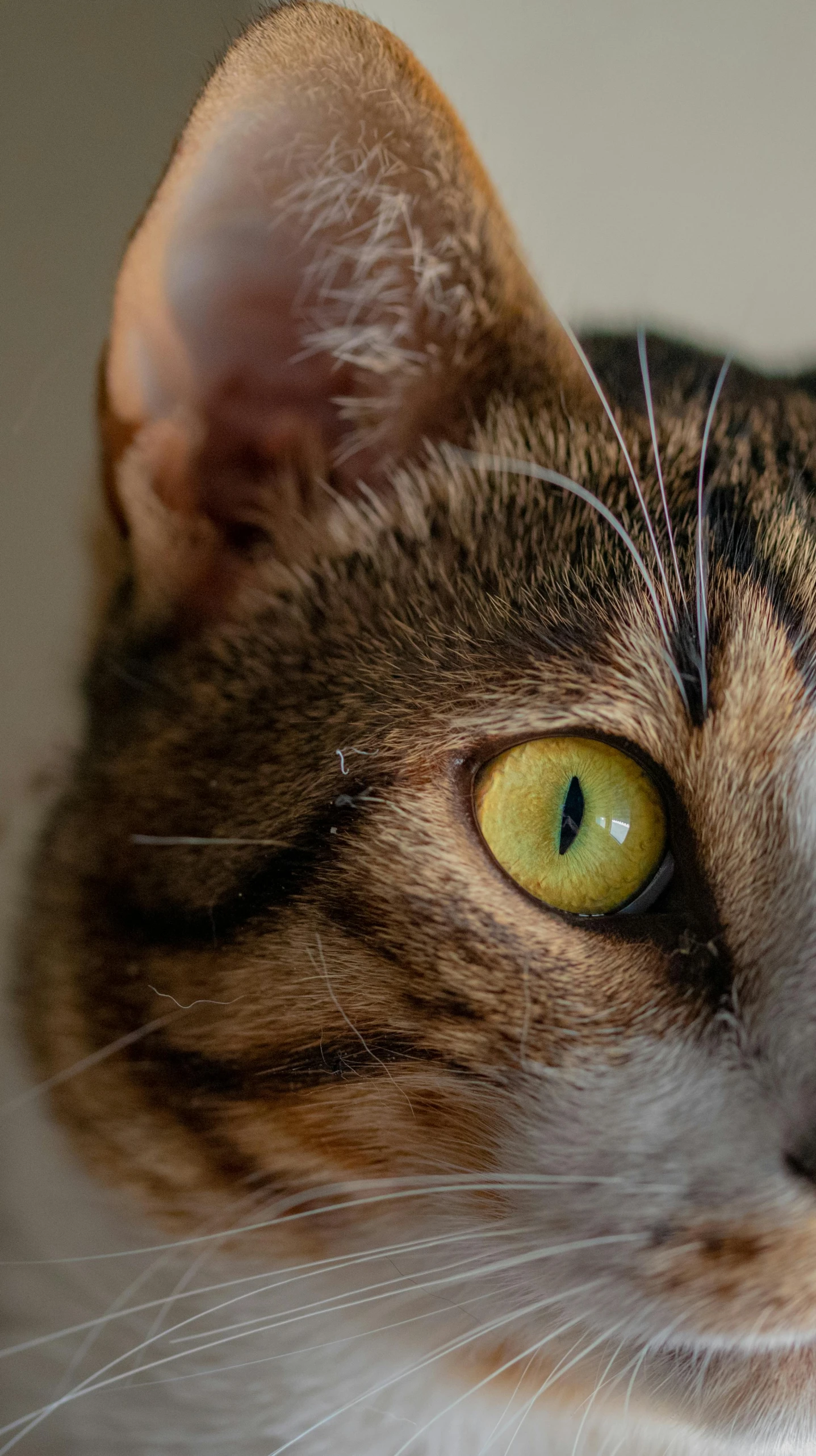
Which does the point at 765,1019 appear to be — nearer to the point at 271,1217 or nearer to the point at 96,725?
the point at 271,1217

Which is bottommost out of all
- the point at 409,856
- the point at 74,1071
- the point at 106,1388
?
the point at 106,1388

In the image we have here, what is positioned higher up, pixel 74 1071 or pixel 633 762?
pixel 633 762

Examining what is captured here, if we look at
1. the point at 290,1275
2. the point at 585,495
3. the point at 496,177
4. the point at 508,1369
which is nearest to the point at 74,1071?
the point at 290,1275

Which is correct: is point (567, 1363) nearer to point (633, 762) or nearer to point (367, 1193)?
point (367, 1193)

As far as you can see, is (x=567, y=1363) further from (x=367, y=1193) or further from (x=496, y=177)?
(x=496, y=177)

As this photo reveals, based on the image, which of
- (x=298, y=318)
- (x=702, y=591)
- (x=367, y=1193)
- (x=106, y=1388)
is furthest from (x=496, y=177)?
(x=106, y=1388)

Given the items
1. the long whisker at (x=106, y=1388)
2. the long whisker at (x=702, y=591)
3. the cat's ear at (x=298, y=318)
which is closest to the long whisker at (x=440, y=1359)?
the long whisker at (x=106, y=1388)

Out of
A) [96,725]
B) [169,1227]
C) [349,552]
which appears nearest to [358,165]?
[349,552]

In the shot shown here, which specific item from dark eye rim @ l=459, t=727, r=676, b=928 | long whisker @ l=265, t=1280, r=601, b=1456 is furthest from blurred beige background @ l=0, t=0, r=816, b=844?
long whisker @ l=265, t=1280, r=601, b=1456
